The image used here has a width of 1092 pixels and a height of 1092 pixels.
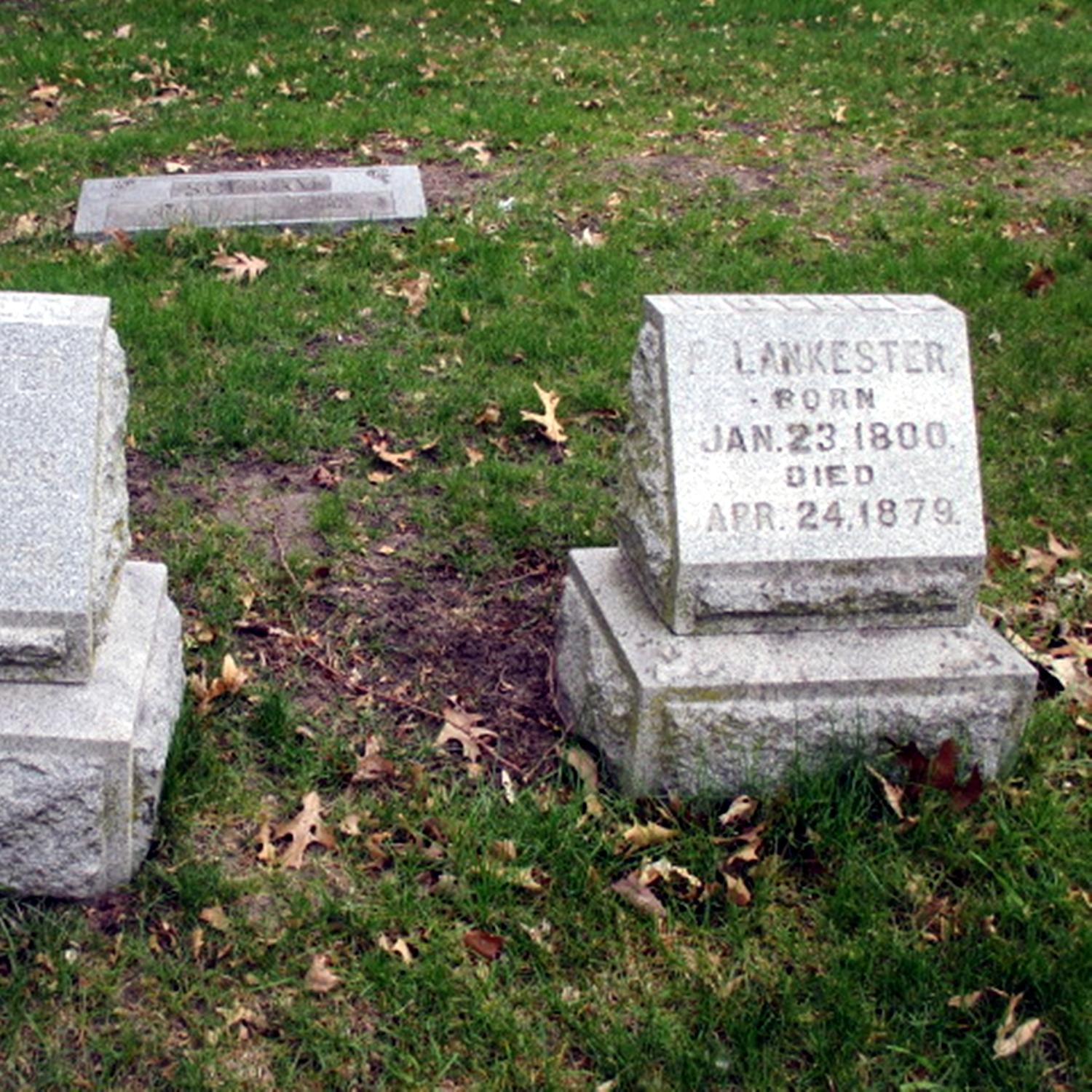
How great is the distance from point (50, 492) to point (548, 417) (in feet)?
8.60

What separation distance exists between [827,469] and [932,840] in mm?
997

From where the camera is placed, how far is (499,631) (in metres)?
4.23

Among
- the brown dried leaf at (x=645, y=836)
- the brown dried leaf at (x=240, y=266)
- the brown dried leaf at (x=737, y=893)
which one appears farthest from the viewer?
the brown dried leaf at (x=240, y=266)

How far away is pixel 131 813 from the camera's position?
3.06 m

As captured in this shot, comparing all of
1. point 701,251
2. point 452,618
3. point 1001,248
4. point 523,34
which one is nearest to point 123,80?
point 523,34

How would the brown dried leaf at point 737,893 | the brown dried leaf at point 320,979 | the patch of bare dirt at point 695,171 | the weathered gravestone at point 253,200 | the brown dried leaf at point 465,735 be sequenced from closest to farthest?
the brown dried leaf at point 320,979
the brown dried leaf at point 737,893
the brown dried leaf at point 465,735
the weathered gravestone at point 253,200
the patch of bare dirt at point 695,171

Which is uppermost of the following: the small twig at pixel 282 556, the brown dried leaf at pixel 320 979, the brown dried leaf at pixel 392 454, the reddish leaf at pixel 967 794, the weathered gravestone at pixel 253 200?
the reddish leaf at pixel 967 794

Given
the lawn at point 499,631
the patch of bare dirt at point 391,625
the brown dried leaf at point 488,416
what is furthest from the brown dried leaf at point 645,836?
the brown dried leaf at point 488,416

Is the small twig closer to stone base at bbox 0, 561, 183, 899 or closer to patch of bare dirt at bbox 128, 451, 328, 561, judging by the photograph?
patch of bare dirt at bbox 128, 451, 328, 561

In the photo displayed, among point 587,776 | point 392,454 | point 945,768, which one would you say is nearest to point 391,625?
point 587,776

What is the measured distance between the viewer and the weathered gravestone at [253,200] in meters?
7.12

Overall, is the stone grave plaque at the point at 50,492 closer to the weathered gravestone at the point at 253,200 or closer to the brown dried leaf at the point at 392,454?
the brown dried leaf at the point at 392,454

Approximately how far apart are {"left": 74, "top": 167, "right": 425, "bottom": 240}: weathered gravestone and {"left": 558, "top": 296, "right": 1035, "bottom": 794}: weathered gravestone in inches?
162

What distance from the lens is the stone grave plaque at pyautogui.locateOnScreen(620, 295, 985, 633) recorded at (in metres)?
3.41
